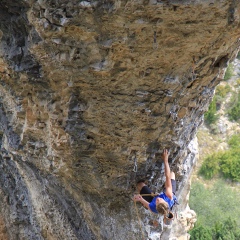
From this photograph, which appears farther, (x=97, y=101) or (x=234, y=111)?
(x=234, y=111)

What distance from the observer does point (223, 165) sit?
41.5ft

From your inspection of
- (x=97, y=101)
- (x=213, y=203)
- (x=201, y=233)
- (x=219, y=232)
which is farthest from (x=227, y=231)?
(x=97, y=101)

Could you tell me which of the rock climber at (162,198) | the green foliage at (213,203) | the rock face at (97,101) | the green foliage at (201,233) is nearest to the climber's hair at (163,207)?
the rock climber at (162,198)

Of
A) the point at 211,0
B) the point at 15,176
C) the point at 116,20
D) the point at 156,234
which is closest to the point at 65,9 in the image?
the point at 116,20

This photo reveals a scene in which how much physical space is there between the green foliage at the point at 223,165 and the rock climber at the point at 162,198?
9112mm

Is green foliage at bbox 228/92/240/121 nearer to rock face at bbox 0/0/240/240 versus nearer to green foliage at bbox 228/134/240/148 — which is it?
green foliage at bbox 228/134/240/148

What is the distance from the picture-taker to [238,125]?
45.3 feet

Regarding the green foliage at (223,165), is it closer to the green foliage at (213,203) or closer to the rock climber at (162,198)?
the green foliage at (213,203)

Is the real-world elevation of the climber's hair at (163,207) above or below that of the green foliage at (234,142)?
above

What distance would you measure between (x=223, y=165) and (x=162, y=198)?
32.0 ft

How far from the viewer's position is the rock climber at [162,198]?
336cm

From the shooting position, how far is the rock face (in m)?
2.41

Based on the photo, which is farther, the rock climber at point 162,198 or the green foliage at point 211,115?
the green foliage at point 211,115

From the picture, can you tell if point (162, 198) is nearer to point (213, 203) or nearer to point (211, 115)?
point (213, 203)
